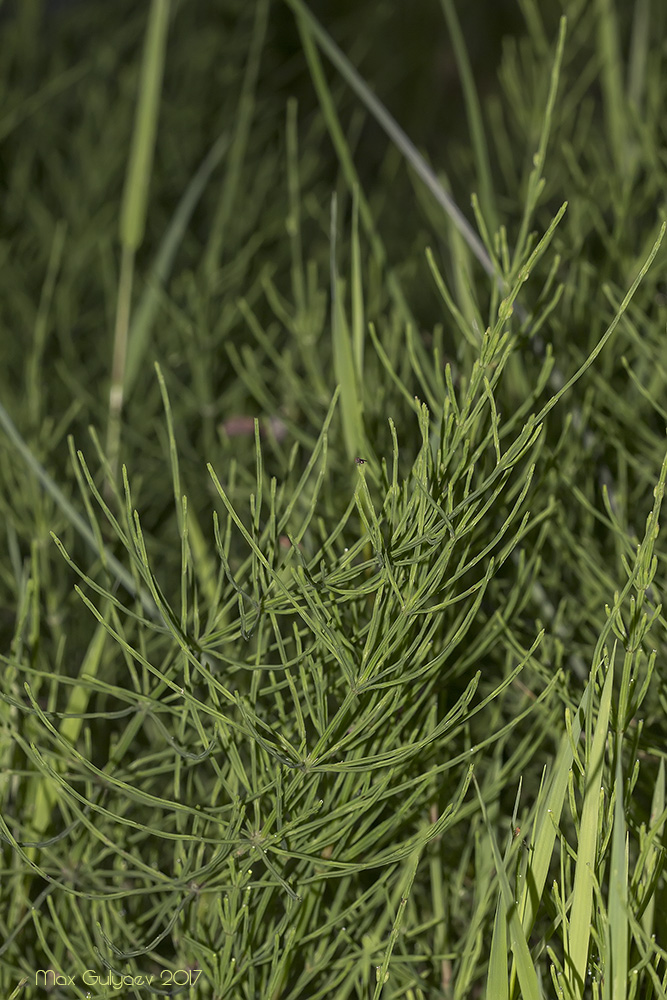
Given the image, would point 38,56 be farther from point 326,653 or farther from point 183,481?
point 326,653

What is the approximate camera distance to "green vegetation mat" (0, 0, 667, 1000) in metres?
0.13

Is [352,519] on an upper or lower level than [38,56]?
lower

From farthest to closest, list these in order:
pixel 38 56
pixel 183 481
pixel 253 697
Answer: pixel 38 56 < pixel 183 481 < pixel 253 697

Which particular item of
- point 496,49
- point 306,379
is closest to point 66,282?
point 306,379

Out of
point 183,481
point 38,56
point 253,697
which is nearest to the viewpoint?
point 253,697

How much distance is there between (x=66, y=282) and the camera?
0.34 metres

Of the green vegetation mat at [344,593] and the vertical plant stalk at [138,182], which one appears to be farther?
the vertical plant stalk at [138,182]

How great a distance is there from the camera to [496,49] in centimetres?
54

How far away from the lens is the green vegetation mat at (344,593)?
132 millimetres

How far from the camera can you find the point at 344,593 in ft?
0.44

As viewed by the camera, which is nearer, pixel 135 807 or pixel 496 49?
pixel 135 807

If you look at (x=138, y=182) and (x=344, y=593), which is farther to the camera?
(x=138, y=182)

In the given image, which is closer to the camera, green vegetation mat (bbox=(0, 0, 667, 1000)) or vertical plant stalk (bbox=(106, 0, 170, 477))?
green vegetation mat (bbox=(0, 0, 667, 1000))

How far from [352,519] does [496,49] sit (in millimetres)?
464
